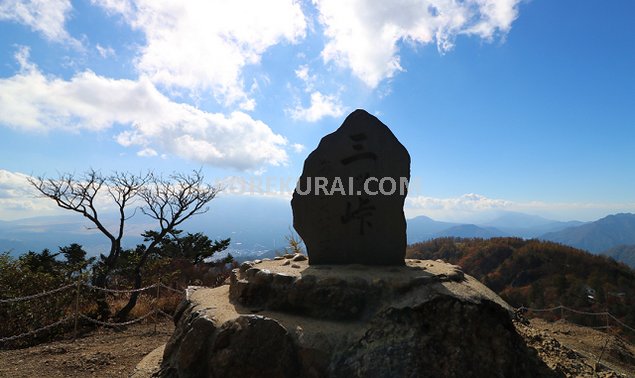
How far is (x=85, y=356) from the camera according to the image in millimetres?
6586

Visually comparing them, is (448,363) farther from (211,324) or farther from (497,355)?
(211,324)

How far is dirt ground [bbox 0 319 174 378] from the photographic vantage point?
5.95 metres

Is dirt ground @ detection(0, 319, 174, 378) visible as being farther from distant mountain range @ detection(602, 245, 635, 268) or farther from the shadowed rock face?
distant mountain range @ detection(602, 245, 635, 268)

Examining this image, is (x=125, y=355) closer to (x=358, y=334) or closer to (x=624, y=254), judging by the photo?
(x=358, y=334)

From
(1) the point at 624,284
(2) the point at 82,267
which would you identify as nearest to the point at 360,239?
(2) the point at 82,267

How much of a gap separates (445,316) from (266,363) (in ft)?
6.40

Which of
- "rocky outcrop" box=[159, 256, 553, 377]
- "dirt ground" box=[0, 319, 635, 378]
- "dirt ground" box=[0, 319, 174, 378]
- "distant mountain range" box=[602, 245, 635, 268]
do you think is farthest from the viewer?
"distant mountain range" box=[602, 245, 635, 268]

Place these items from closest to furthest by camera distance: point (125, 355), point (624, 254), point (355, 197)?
point (355, 197) < point (125, 355) < point (624, 254)

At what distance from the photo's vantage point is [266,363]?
12.6 ft

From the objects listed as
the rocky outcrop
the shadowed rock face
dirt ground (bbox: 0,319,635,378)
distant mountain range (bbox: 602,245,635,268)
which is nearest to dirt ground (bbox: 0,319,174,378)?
dirt ground (bbox: 0,319,635,378)

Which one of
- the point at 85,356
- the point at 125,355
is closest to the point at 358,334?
the point at 125,355

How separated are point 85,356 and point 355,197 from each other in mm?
5620

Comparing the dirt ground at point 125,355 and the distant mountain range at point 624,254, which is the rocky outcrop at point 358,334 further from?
the distant mountain range at point 624,254

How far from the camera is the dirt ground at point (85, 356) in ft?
19.5
